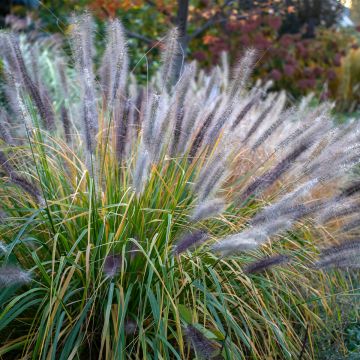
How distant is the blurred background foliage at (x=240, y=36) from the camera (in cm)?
783

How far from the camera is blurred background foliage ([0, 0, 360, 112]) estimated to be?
25.7 feet

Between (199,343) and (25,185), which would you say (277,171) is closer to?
(199,343)

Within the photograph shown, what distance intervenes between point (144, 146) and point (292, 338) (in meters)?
1.15

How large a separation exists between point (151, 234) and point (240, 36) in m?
8.54

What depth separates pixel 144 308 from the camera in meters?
2.42

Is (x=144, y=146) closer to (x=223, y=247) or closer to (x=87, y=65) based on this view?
(x=87, y=65)

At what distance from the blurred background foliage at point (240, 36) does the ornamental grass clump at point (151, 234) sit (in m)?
3.78

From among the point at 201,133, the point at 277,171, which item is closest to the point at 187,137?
the point at 201,133

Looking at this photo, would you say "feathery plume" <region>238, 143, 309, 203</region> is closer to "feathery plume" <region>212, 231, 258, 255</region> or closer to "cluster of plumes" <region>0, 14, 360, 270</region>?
"cluster of plumes" <region>0, 14, 360, 270</region>

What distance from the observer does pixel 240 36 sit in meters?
10.9

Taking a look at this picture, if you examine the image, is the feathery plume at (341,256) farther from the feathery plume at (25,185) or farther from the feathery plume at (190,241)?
the feathery plume at (25,185)

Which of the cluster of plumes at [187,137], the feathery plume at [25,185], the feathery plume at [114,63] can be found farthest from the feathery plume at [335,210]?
the feathery plume at [25,185]

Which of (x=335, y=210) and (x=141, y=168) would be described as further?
(x=335, y=210)

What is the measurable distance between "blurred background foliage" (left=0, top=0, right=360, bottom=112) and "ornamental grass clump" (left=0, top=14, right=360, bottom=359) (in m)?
3.78
